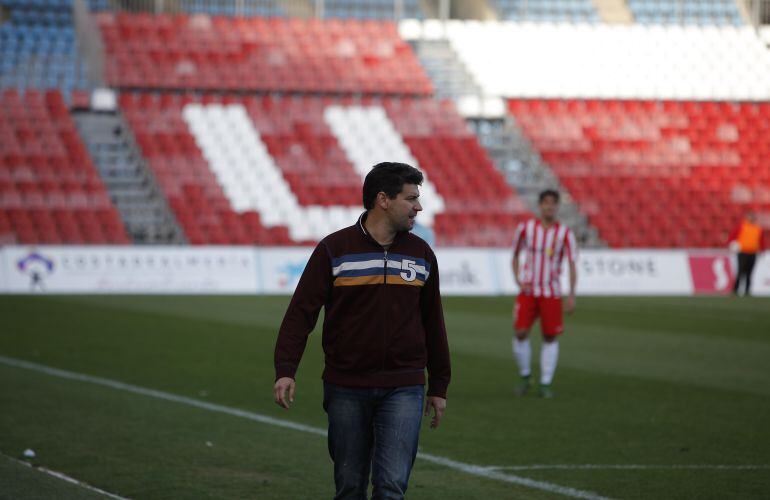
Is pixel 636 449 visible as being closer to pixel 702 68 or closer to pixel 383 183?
pixel 383 183

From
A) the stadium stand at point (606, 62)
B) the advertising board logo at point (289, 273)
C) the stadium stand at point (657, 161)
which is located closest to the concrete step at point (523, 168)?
the stadium stand at point (657, 161)

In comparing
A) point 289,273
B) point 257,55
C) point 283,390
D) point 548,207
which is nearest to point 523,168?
point 257,55

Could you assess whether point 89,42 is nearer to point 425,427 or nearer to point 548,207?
point 548,207

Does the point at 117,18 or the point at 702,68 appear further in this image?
the point at 702,68

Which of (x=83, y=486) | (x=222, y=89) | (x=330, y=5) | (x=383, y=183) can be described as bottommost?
(x=83, y=486)

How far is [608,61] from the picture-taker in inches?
1570

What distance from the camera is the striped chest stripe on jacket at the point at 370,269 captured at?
5.75 meters

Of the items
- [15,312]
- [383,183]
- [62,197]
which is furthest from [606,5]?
[383,183]

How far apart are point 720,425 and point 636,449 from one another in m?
1.54

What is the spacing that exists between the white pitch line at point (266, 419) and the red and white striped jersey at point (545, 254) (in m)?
3.23

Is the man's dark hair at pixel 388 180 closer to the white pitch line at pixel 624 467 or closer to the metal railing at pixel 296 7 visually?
the white pitch line at pixel 624 467

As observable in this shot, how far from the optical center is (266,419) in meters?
10.9

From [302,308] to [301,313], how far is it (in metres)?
0.02

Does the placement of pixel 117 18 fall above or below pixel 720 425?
above
